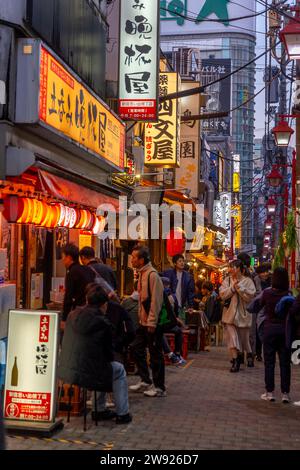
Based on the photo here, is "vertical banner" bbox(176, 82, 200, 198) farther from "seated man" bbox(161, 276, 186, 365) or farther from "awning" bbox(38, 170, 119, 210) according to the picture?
"seated man" bbox(161, 276, 186, 365)

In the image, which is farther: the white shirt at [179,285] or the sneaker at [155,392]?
the white shirt at [179,285]

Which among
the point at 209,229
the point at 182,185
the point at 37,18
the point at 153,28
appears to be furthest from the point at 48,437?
the point at 209,229

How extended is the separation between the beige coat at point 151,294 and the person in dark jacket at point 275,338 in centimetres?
166

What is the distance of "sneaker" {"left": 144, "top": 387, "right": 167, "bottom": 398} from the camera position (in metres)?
9.24

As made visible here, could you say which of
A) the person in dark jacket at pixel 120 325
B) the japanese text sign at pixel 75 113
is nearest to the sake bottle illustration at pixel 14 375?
the person in dark jacket at pixel 120 325

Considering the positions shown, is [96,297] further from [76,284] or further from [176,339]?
[176,339]

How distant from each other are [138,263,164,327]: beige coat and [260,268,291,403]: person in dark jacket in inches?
65.2

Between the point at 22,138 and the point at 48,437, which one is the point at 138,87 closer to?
the point at 22,138

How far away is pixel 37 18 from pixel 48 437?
19.6 feet

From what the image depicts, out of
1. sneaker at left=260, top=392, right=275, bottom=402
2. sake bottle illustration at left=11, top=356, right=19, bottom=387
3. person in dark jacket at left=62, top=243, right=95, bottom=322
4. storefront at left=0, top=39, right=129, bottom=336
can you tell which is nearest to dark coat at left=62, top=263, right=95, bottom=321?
person in dark jacket at left=62, top=243, right=95, bottom=322

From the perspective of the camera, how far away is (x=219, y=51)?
118875 millimetres

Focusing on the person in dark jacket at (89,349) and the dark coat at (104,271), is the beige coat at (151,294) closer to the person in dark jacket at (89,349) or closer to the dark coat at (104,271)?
the dark coat at (104,271)

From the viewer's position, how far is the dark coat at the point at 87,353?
22.7 feet

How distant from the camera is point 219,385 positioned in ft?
34.5
